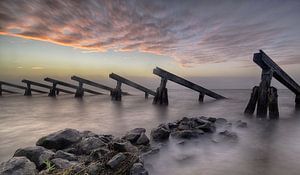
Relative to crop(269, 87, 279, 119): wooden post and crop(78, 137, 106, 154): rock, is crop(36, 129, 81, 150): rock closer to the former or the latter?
crop(78, 137, 106, 154): rock

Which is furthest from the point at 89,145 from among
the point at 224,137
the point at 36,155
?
the point at 224,137

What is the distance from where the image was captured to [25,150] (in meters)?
3.57

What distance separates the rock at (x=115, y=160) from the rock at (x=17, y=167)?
3.61 ft

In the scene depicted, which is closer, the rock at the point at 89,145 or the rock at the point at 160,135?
the rock at the point at 89,145

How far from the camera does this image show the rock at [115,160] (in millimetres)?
3212

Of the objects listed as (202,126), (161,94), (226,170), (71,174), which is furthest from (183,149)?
(161,94)

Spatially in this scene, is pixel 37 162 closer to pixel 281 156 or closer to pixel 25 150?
pixel 25 150

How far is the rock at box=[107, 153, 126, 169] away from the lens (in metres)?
3.21

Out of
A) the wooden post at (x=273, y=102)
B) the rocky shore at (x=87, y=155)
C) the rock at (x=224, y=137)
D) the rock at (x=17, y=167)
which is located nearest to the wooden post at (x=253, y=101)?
the wooden post at (x=273, y=102)

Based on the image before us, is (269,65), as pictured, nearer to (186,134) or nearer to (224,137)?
(224,137)

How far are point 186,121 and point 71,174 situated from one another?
4751 mm

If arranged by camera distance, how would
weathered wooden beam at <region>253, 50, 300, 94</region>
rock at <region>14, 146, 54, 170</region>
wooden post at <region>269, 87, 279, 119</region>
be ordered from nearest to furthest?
rock at <region>14, 146, 54, 170</region>
weathered wooden beam at <region>253, 50, 300, 94</region>
wooden post at <region>269, 87, 279, 119</region>

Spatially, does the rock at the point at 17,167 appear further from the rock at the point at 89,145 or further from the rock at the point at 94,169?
the rock at the point at 89,145

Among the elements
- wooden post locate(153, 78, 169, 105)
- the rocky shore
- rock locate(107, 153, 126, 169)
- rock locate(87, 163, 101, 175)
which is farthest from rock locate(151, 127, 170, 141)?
wooden post locate(153, 78, 169, 105)
